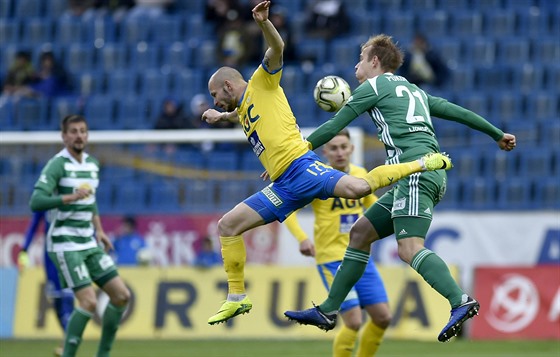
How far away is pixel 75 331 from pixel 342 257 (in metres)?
2.70

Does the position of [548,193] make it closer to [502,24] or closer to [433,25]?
[502,24]

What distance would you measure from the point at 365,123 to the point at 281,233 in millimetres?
2984

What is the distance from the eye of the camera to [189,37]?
2255 cm

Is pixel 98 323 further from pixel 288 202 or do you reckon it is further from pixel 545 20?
pixel 545 20

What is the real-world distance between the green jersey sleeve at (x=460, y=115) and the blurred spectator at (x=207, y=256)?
793 centimetres

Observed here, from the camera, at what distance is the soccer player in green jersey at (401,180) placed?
30.3 ft

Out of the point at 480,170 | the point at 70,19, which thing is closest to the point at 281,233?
the point at 480,170

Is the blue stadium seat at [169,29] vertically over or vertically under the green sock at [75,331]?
over

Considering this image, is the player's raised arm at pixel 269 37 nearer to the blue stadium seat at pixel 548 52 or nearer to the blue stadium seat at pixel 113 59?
the blue stadium seat at pixel 548 52

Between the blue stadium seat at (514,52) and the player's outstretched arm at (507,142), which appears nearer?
the player's outstretched arm at (507,142)

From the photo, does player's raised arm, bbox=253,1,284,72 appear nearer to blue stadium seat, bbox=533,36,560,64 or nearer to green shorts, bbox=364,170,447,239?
green shorts, bbox=364,170,447,239

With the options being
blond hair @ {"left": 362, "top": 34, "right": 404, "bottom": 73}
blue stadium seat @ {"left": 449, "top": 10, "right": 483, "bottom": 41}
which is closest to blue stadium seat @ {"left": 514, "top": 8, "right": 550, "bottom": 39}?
blue stadium seat @ {"left": 449, "top": 10, "right": 483, "bottom": 41}

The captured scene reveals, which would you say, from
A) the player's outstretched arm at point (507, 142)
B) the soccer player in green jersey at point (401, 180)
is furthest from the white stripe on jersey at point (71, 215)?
the player's outstretched arm at point (507, 142)

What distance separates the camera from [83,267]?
11633 mm
